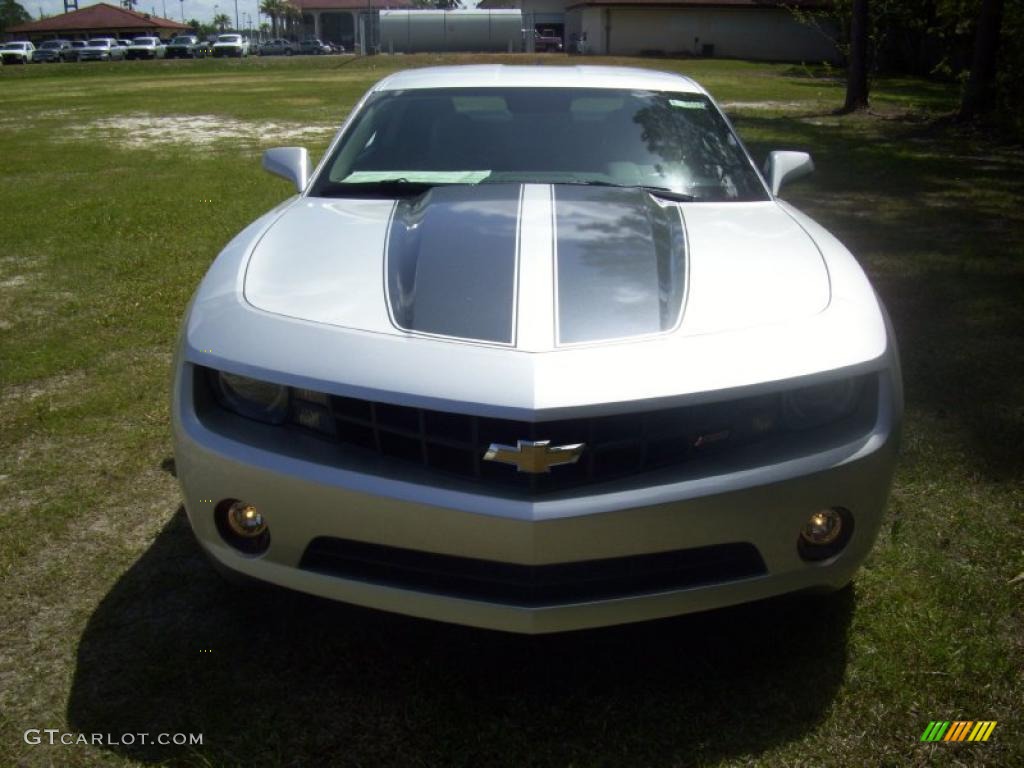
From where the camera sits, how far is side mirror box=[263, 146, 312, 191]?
12.0 feet

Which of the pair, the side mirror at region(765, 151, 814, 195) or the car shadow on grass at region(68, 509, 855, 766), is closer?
the car shadow on grass at region(68, 509, 855, 766)

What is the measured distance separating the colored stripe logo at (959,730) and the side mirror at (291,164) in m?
2.76

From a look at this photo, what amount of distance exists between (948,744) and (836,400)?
0.80 metres

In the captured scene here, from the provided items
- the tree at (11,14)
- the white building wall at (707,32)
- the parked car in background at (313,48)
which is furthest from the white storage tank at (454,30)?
the tree at (11,14)

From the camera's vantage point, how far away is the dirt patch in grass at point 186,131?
13852mm

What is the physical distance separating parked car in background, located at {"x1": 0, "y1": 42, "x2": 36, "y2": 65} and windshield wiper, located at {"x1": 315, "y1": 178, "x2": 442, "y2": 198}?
183 feet

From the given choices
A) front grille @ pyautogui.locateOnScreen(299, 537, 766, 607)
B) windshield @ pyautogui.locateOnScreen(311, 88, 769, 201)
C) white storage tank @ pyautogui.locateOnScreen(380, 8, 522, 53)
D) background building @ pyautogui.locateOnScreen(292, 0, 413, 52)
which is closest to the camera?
front grille @ pyautogui.locateOnScreen(299, 537, 766, 607)

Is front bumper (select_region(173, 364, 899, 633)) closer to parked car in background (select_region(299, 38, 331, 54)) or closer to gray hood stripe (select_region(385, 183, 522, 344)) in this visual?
gray hood stripe (select_region(385, 183, 522, 344))

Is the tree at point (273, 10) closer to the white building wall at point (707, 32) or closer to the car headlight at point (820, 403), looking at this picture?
the white building wall at point (707, 32)

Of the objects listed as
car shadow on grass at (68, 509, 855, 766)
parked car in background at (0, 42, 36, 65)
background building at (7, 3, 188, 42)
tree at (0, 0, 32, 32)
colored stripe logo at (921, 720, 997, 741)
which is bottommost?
colored stripe logo at (921, 720, 997, 741)

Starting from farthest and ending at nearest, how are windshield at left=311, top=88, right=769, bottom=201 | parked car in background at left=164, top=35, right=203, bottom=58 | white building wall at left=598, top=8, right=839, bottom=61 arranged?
parked car in background at left=164, top=35, right=203, bottom=58 → white building wall at left=598, top=8, right=839, bottom=61 → windshield at left=311, top=88, right=769, bottom=201

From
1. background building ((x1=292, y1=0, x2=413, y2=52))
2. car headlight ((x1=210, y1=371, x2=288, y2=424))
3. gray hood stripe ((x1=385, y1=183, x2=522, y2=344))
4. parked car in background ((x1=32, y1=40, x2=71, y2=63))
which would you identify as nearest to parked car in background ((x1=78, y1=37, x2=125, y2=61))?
→ parked car in background ((x1=32, y1=40, x2=71, y2=63))

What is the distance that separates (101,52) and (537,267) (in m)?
61.7

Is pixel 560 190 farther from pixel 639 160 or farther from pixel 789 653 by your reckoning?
pixel 789 653
